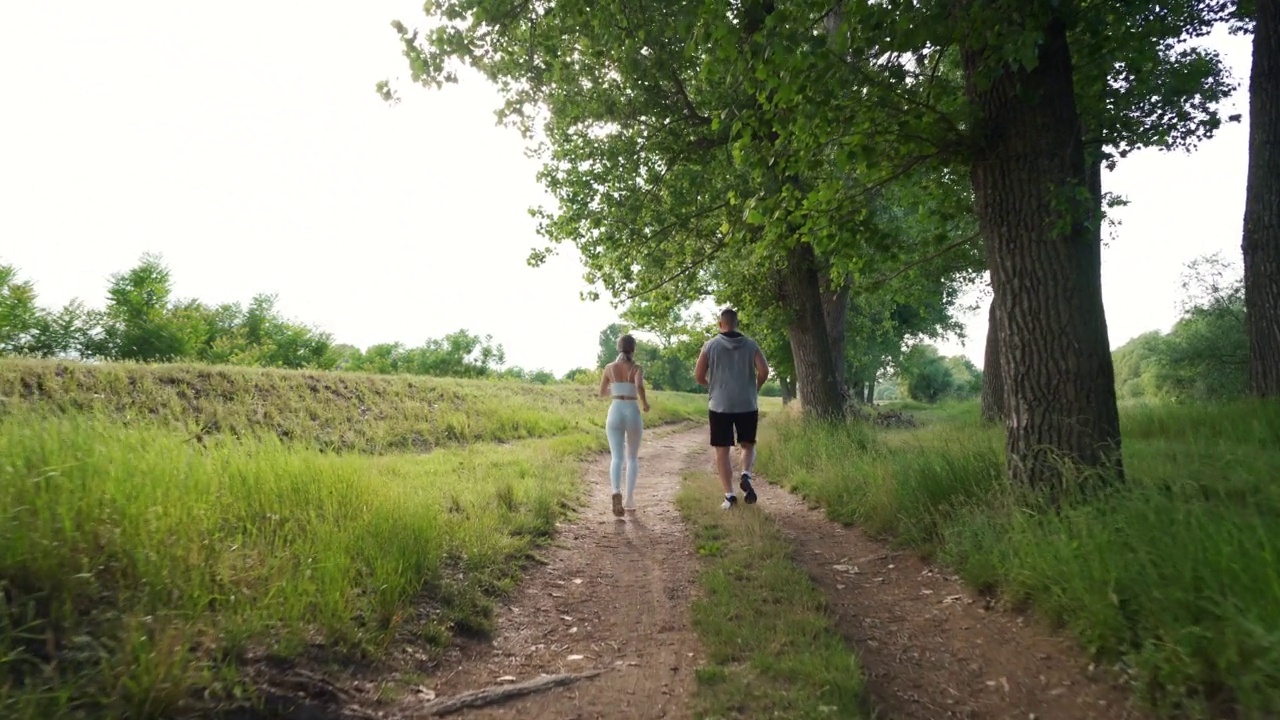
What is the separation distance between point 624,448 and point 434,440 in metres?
7.05

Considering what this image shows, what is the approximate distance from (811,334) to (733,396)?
16.3 feet

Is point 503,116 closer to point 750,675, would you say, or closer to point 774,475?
point 774,475

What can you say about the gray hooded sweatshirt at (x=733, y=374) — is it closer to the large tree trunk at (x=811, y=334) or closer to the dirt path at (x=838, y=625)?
the dirt path at (x=838, y=625)

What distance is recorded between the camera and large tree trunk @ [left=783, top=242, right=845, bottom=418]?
11414 mm

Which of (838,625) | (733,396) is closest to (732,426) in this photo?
(733,396)

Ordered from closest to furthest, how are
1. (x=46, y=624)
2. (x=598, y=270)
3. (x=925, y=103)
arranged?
(x=46, y=624)
(x=925, y=103)
(x=598, y=270)

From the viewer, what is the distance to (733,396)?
7141 millimetres

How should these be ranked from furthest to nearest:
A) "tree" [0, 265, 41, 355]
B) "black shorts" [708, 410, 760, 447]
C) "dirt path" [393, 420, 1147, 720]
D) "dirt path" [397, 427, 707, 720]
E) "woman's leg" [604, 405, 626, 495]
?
"tree" [0, 265, 41, 355] → "woman's leg" [604, 405, 626, 495] → "black shorts" [708, 410, 760, 447] → "dirt path" [397, 427, 707, 720] → "dirt path" [393, 420, 1147, 720]

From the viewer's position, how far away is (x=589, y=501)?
27.6 ft

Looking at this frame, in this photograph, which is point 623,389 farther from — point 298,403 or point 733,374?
point 298,403

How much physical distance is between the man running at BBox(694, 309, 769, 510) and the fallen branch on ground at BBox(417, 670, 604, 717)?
3833 mm

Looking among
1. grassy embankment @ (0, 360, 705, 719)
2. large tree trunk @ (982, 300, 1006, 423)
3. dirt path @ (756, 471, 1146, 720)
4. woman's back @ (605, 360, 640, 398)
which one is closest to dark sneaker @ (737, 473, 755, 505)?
woman's back @ (605, 360, 640, 398)

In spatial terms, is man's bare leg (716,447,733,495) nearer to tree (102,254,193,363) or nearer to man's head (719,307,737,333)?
man's head (719,307,737,333)

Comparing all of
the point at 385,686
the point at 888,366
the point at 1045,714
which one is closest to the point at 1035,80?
the point at 1045,714
